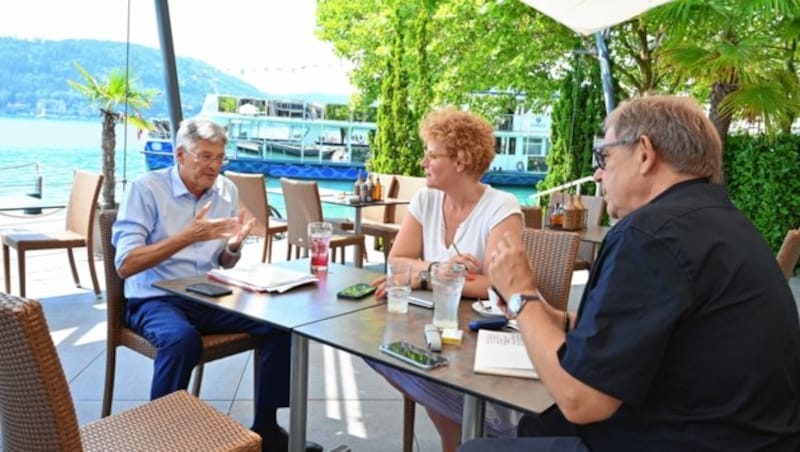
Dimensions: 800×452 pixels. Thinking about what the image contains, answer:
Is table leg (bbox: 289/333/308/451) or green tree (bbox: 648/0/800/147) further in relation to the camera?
green tree (bbox: 648/0/800/147)

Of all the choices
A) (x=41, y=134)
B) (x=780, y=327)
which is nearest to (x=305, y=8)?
(x=780, y=327)

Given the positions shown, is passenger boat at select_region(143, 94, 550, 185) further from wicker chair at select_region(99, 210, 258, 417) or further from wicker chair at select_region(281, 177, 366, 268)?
wicker chair at select_region(99, 210, 258, 417)

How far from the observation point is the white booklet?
139 cm

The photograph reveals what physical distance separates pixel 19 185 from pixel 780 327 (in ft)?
31.1

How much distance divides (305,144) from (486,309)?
2222 centimetres

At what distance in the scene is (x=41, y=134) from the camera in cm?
3156

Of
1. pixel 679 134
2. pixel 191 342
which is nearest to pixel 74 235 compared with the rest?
pixel 191 342

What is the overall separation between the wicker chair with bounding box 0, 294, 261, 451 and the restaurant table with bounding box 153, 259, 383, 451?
0.33 m

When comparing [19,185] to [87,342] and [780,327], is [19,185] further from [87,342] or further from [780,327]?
[780,327]

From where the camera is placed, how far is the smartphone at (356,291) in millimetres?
1987

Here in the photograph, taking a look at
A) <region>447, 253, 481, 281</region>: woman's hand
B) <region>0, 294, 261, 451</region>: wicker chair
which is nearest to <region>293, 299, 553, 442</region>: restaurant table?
<region>447, 253, 481, 281</region>: woman's hand

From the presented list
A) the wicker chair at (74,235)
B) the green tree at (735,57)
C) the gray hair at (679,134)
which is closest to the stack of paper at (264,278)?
the gray hair at (679,134)

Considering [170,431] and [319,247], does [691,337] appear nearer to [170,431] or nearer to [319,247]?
[170,431]

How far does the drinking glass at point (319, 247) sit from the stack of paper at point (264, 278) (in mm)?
86
